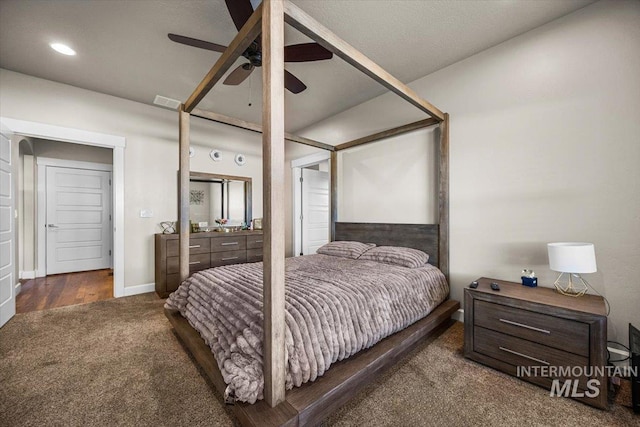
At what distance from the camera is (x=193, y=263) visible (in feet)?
12.1

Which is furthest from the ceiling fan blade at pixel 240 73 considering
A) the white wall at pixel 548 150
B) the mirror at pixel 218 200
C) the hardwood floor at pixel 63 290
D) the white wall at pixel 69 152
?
the white wall at pixel 69 152

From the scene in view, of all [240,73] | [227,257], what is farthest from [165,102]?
[227,257]

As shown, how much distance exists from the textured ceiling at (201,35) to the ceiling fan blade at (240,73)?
376mm

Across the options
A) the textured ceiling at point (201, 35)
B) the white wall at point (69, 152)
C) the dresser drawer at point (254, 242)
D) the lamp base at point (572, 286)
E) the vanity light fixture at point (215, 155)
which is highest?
the textured ceiling at point (201, 35)

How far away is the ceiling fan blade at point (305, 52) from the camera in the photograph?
2.00 meters

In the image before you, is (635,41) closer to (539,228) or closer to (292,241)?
(539,228)

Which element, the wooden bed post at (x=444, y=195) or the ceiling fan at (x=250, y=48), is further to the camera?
the wooden bed post at (x=444, y=195)

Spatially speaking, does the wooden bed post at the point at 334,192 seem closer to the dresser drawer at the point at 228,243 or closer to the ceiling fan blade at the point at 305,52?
the dresser drawer at the point at 228,243

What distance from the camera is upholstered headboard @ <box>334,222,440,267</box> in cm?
287

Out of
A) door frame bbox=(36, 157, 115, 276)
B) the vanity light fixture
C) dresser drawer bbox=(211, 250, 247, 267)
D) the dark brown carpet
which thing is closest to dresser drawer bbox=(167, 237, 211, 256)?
dresser drawer bbox=(211, 250, 247, 267)

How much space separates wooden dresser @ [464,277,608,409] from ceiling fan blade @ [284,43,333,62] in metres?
2.22

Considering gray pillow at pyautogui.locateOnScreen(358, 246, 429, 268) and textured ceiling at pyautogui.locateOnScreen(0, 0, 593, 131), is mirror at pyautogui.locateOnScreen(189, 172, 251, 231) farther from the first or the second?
gray pillow at pyautogui.locateOnScreen(358, 246, 429, 268)

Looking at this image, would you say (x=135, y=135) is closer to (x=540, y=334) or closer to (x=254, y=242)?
(x=254, y=242)

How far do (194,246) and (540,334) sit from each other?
385 centimetres
